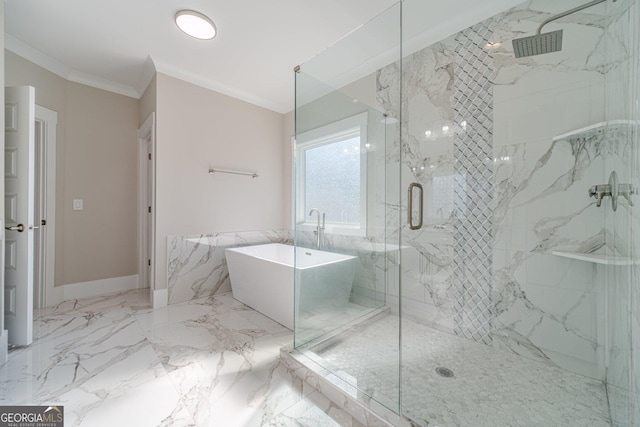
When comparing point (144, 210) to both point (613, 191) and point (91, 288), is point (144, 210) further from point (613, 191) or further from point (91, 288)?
point (613, 191)

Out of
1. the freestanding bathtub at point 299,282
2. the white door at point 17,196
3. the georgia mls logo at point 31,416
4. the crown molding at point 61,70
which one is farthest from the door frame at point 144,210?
the georgia mls logo at point 31,416

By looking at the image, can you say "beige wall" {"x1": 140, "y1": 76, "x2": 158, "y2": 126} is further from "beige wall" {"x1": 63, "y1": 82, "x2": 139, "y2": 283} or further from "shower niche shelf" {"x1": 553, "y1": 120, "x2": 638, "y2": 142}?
"shower niche shelf" {"x1": 553, "y1": 120, "x2": 638, "y2": 142}

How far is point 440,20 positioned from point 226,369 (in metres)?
3.01

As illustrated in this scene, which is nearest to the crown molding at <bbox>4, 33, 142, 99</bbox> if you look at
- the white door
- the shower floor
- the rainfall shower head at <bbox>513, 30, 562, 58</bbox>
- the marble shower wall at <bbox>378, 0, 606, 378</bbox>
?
the white door

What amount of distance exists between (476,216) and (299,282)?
1.47 meters

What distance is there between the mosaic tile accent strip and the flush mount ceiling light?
2.03 m

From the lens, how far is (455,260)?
2119mm

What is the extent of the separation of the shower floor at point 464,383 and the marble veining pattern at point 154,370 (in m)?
0.36

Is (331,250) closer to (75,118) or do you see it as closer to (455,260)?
(455,260)

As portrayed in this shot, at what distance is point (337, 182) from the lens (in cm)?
240

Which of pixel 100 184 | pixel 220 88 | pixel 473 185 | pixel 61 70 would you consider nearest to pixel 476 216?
pixel 473 185

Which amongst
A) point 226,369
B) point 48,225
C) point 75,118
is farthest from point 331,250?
point 75,118

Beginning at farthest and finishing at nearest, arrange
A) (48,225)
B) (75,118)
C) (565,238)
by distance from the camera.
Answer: (75,118) → (48,225) → (565,238)

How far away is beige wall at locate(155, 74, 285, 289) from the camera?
2725 mm
